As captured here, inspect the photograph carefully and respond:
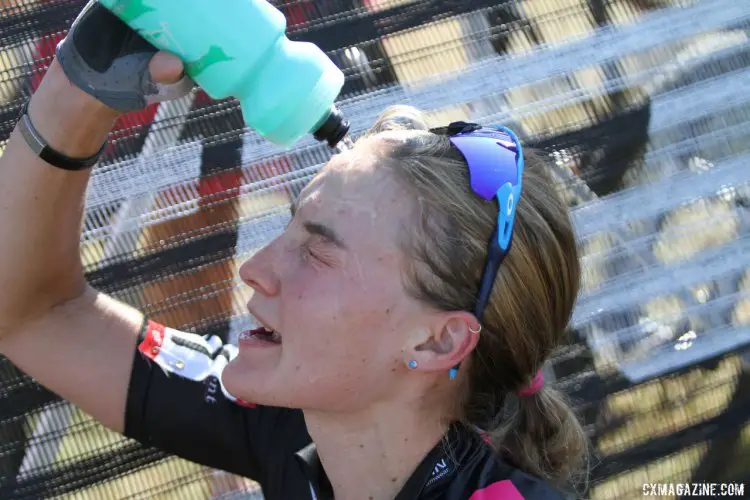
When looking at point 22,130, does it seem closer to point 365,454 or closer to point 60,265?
point 60,265

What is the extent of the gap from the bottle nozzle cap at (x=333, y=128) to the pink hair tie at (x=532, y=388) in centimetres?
64

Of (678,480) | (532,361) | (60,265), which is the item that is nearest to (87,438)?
(60,265)

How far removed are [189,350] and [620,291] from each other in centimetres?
121

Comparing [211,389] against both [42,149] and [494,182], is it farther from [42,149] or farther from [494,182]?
[494,182]

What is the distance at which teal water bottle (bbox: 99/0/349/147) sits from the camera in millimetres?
1254

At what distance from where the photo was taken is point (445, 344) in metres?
1.41

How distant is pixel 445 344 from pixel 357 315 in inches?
6.8

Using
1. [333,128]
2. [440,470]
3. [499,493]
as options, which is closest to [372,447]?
[440,470]

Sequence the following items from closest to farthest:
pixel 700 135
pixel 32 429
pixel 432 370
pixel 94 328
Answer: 1. pixel 432 370
2. pixel 94 328
3. pixel 32 429
4. pixel 700 135

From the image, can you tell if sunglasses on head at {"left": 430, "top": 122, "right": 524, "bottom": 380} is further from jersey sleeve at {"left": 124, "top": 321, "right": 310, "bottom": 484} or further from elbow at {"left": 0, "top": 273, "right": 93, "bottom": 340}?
elbow at {"left": 0, "top": 273, "right": 93, "bottom": 340}

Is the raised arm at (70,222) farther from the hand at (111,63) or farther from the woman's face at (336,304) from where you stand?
the woman's face at (336,304)

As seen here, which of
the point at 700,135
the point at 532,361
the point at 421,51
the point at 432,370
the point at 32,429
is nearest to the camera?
the point at 432,370

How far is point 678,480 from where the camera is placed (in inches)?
90.9

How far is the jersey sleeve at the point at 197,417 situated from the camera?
1608 mm
